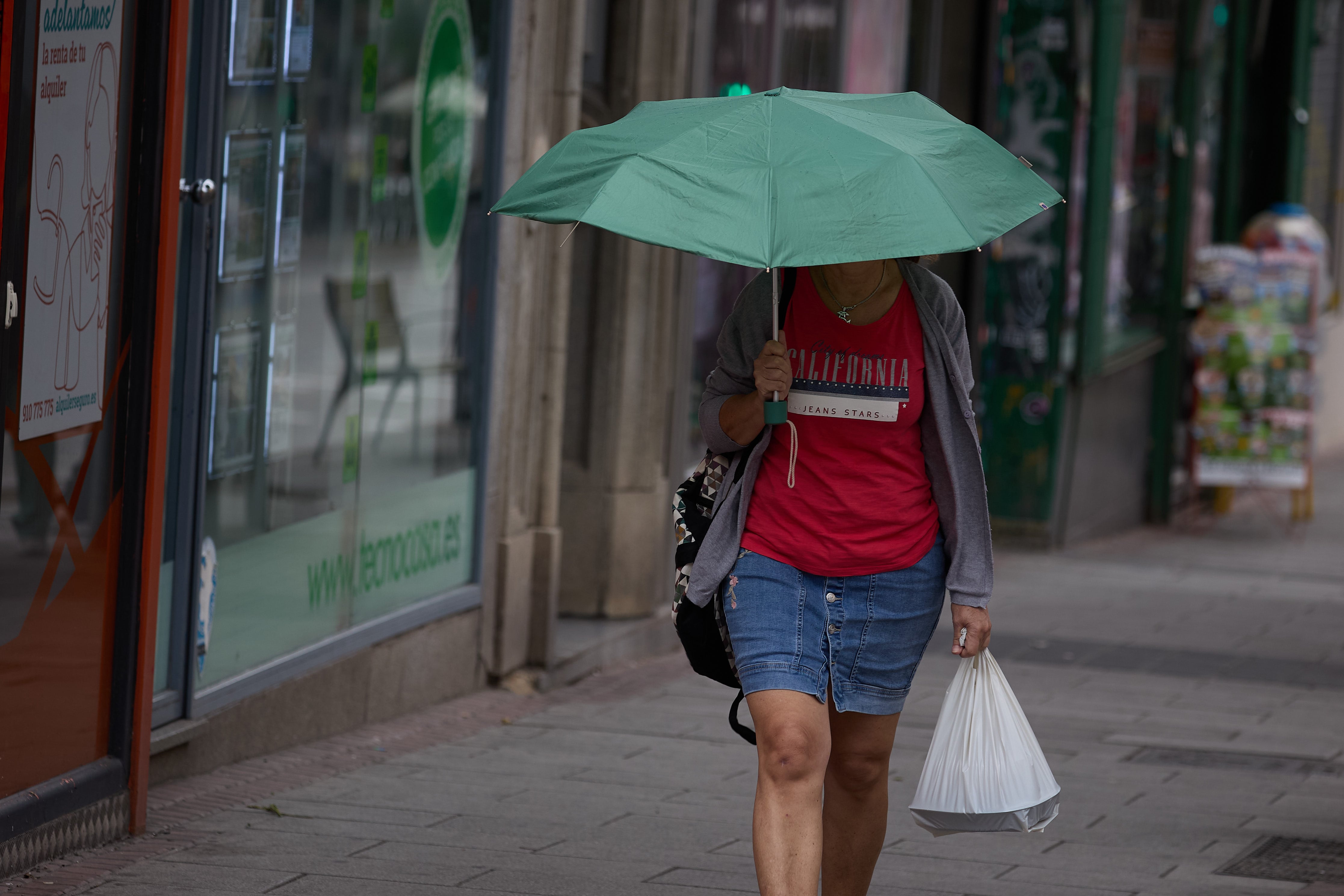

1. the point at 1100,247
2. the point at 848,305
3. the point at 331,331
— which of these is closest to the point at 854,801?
the point at 848,305

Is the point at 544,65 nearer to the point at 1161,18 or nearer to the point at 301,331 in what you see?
the point at 301,331

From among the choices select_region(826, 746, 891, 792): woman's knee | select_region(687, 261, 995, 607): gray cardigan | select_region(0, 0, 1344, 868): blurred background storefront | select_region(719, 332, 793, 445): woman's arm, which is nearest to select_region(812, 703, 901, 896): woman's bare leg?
select_region(826, 746, 891, 792): woman's knee

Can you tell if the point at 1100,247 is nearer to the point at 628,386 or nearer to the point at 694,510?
the point at 628,386

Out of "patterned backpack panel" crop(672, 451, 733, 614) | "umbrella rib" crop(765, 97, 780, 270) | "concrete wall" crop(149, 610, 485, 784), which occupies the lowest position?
"concrete wall" crop(149, 610, 485, 784)

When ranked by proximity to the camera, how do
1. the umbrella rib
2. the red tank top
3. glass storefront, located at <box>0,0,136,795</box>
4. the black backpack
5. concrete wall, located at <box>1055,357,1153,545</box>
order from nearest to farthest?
the umbrella rib < the red tank top < the black backpack < glass storefront, located at <box>0,0,136,795</box> < concrete wall, located at <box>1055,357,1153,545</box>

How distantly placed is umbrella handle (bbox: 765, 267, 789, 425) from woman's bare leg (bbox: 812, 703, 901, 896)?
0.61 m

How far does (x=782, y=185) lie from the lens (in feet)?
11.3

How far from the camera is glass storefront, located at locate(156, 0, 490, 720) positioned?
5371 millimetres

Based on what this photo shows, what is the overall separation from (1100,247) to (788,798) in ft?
28.3

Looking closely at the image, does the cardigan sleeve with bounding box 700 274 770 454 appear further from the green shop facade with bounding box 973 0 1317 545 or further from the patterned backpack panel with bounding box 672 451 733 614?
the green shop facade with bounding box 973 0 1317 545

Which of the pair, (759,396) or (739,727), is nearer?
(759,396)

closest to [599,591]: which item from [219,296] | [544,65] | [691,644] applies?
[544,65]

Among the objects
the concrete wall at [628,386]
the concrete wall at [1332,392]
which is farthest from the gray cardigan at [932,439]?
the concrete wall at [1332,392]

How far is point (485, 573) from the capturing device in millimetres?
7168
